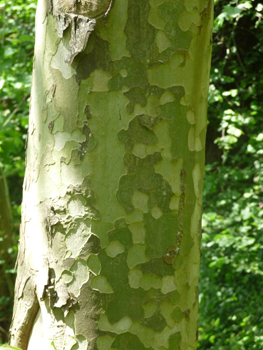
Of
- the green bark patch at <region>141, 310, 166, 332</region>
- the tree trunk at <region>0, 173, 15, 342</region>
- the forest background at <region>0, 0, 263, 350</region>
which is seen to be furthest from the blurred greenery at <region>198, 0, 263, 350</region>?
the green bark patch at <region>141, 310, 166, 332</region>

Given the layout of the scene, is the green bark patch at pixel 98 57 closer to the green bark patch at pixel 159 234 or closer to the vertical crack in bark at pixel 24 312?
the green bark patch at pixel 159 234

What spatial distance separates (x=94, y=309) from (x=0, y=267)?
4.00 m

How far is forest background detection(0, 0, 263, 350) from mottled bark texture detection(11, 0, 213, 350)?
218cm

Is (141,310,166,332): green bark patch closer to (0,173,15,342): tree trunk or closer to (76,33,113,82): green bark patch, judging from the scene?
(76,33,113,82): green bark patch

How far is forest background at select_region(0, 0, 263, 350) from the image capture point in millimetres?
3084

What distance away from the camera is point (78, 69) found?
83 cm

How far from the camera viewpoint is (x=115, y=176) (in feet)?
2.68

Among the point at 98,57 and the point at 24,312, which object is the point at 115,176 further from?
the point at 24,312

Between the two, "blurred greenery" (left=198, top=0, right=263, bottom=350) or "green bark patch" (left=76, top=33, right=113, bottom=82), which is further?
"blurred greenery" (left=198, top=0, right=263, bottom=350)

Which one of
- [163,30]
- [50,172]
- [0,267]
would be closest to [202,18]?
[163,30]

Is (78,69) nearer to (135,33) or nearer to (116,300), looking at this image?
(135,33)

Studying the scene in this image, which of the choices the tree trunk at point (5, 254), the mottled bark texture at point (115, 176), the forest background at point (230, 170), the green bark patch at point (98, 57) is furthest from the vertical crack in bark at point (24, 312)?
the tree trunk at point (5, 254)

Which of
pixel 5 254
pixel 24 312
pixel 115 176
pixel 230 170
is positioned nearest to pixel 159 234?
pixel 115 176

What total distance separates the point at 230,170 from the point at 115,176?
2.87m
